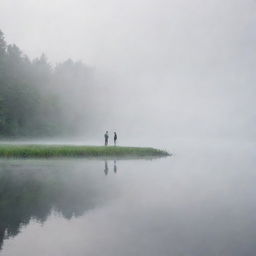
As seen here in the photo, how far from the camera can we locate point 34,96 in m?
121

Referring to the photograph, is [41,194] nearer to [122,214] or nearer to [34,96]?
[122,214]

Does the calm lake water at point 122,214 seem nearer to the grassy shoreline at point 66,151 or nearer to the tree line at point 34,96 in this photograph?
the grassy shoreline at point 66,151

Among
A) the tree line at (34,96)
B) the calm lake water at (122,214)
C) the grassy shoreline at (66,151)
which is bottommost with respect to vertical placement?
the calm lake water at (122,214)

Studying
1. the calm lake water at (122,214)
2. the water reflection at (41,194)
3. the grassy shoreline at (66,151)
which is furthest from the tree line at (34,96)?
the calm lake water at (122,214)

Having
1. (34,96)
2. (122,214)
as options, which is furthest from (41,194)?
(34,96)

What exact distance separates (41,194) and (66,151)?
29.6 meters

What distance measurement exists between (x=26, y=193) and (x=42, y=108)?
10103 cm

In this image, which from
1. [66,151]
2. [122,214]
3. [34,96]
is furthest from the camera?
[34,96]

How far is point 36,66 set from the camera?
5679 inches

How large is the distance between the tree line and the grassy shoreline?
47700 millimetres

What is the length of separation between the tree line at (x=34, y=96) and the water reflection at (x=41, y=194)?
65828 mm

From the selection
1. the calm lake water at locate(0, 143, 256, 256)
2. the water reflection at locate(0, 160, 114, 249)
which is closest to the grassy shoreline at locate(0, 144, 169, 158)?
the water reflection at locate(0, 160, 114, 249)

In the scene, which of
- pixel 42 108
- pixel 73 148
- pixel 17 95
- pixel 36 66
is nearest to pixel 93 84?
pixel 36 66

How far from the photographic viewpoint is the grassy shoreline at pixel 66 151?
189ft
